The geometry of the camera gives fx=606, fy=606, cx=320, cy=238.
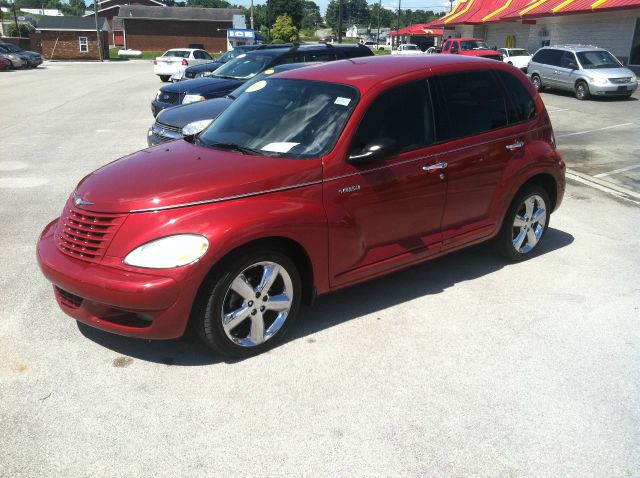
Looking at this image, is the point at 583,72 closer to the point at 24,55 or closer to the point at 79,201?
the point at 79,201

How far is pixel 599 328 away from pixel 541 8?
107 ft

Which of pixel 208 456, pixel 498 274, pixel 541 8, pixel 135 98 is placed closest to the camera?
pixel 208 456

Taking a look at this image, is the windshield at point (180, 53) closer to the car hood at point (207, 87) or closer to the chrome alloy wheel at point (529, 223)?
the car hood at point (207, 87)

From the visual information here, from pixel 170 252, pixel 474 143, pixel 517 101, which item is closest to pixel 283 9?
pixel 517 101

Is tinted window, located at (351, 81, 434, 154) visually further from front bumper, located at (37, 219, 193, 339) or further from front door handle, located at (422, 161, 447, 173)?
front bumper, located at (37, 219, 193, 339)

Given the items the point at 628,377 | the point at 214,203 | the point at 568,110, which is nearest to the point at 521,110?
the point at 628,377

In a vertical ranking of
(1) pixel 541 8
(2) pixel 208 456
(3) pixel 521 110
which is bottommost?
(2) pixel 208 456

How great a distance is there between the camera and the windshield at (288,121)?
423cm

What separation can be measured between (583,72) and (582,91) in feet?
2.02

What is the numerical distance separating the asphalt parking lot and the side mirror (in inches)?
47.1

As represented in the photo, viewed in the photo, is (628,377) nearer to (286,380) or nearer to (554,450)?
(554,450)

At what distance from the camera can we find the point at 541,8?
107 ft

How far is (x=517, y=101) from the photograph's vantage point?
539cm

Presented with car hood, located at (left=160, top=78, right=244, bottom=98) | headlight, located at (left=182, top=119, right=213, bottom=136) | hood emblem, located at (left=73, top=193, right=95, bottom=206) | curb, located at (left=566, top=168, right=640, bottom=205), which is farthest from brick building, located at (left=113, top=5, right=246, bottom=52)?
hood emblem, located at (left=73, top=193, right=95, bottom=206)
